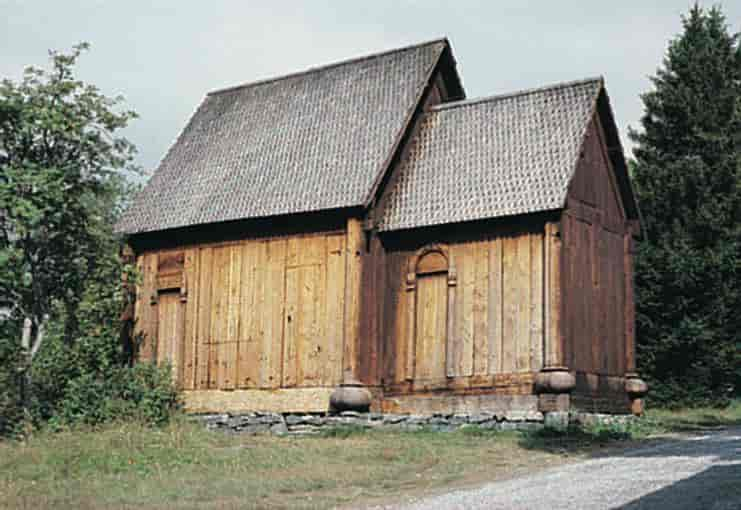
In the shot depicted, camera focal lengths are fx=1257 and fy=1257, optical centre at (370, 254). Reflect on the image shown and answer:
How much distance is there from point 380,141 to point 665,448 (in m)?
10.6

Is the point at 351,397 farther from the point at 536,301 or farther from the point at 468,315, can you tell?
the point at 536,301

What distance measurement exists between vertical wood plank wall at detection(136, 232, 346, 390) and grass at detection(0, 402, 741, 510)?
237 cm

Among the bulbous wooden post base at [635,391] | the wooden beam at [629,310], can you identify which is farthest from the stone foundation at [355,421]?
the wooden beam at [629,310]

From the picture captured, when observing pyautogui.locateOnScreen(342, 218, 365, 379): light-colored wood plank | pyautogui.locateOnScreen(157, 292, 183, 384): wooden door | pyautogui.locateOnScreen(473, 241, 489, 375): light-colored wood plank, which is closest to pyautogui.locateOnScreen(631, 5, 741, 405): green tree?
pyautogui.locateOnScreen(473, 241, 489, 375): light-colored wood plank

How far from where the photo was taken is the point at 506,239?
1085 inches

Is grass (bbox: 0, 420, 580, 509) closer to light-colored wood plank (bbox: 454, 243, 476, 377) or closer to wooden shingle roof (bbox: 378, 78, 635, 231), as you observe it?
light-colored wood plank (bbox: 454, 243, 476, 377)

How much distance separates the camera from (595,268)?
28.6m

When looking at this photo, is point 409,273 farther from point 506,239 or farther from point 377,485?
point 377,485

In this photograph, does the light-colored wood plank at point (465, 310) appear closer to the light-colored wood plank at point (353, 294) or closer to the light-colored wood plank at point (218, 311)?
the light-colored wood plank at point (353, 294)

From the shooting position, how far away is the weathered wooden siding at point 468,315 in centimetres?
2692

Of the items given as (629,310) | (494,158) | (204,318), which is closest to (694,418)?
(629,310)

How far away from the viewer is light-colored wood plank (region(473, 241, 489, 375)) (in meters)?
27.3

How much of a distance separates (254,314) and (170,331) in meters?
2.76

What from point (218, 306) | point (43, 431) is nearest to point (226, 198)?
point (218, 306)
